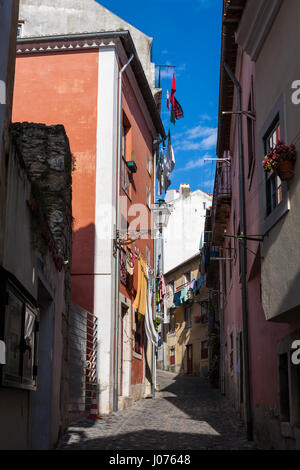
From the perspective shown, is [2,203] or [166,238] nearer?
[2,203]

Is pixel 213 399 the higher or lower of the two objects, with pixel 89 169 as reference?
lower

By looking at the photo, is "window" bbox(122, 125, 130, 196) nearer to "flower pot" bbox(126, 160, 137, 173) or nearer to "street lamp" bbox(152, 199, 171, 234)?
"flower pot" bbox(126, 160, 137, 173)

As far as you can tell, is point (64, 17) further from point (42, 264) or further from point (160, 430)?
point (160, 430)

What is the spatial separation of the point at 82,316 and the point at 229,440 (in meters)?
3.98

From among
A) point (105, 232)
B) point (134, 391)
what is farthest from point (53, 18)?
point (134, 391)

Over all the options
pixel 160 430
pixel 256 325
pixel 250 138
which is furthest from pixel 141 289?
pixel 250 138

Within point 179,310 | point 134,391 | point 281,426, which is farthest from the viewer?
point 179,310

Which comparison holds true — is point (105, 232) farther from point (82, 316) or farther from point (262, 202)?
point (262, 202)

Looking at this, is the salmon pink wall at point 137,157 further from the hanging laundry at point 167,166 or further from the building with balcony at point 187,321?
the building with balcony at point 187,321

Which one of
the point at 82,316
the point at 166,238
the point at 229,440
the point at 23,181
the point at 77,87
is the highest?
the point at 166,238

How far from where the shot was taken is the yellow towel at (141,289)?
17.4 metres

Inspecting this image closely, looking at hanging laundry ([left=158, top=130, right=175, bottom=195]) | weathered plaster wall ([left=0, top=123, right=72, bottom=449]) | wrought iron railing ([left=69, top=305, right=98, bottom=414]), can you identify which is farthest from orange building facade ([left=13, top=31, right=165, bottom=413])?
hanging laundry ([left=158, top=130, right=175, bottom=195])

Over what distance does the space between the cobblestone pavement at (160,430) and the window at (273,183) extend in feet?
11.8
